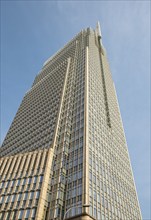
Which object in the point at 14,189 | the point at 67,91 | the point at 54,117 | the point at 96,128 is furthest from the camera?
the point at 67,91

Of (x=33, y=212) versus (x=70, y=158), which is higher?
(x=70, y=158)

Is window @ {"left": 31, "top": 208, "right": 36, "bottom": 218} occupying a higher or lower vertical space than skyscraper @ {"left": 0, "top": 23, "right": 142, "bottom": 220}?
lower

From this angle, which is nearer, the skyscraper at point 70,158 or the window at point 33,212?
the window at point 33,212

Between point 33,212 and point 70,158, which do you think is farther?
point 70,158

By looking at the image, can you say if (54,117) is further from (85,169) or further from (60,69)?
(60,69)

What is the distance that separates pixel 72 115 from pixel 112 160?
807 inches

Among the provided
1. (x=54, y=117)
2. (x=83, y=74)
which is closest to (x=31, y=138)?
(x=54, y=117)

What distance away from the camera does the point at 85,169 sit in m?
59.3

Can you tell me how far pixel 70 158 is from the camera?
67125 mm

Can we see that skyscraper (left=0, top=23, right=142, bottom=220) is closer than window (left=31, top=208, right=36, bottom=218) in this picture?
No

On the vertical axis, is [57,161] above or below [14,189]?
above

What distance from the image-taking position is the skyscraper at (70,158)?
56.5 meters

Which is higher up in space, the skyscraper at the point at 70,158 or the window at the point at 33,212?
the skyscraper at the point at 70,158

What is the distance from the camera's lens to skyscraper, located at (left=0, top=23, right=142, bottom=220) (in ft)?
185
